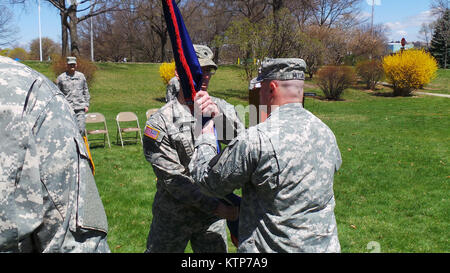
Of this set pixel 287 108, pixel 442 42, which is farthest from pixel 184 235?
pixel 442 42

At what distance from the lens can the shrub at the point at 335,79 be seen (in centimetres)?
2405

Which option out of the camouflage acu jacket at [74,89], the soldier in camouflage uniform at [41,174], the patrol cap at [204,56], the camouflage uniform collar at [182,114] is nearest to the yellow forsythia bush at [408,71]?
the camouflage acu jacket at [74,89]

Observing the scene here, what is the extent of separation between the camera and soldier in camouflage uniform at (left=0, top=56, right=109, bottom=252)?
55.4 inches

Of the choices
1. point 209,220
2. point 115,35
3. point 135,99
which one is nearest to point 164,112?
point 209,220

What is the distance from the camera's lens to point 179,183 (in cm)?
297

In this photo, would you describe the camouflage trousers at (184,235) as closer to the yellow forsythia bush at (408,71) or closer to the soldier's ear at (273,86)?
the soldier's ear at (273,86)

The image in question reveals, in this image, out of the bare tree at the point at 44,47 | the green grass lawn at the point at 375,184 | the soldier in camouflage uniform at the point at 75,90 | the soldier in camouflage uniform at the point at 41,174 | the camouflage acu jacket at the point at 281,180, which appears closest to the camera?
the soldier in camouflage uniform at the point at 41,174

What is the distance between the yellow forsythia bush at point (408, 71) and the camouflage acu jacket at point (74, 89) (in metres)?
21.7

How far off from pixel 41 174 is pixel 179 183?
1.55 meters

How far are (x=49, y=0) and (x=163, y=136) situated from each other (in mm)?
30178

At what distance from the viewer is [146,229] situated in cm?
548
